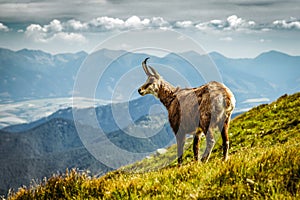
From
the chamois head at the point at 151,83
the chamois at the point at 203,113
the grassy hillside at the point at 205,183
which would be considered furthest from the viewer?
the chamois head at the point at 151,83

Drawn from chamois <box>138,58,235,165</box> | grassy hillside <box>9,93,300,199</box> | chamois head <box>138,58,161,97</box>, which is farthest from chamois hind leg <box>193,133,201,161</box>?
grassy hillside <box>9,93,300,199</box>

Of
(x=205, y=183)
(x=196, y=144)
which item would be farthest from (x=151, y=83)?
(x=205, y=183)

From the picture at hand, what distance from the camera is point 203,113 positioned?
11875mm

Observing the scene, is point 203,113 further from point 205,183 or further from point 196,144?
point 205,183

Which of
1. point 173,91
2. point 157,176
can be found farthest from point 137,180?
point 173,91

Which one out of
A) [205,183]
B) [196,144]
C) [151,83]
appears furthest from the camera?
[151,83]

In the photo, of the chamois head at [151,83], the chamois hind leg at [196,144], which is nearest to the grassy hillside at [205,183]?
Result: the chamois hind leg at [196,144]

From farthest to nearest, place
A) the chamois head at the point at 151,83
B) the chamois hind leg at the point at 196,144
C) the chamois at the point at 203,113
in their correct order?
the chamois head at the point at 151,83 < the chamois hind leg at the point at 196,144 < the chamois at the point at 203,113

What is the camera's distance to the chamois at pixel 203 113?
38.4ft

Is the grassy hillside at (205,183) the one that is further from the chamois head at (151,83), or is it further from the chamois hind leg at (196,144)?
the chamois head at (151,83)

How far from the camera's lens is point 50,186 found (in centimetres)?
916

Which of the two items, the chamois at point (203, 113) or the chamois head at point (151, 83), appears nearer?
the chamois at point (203, 113)

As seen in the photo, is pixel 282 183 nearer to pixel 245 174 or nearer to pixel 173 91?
pixel 245 174

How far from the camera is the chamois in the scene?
11703 millimetres
